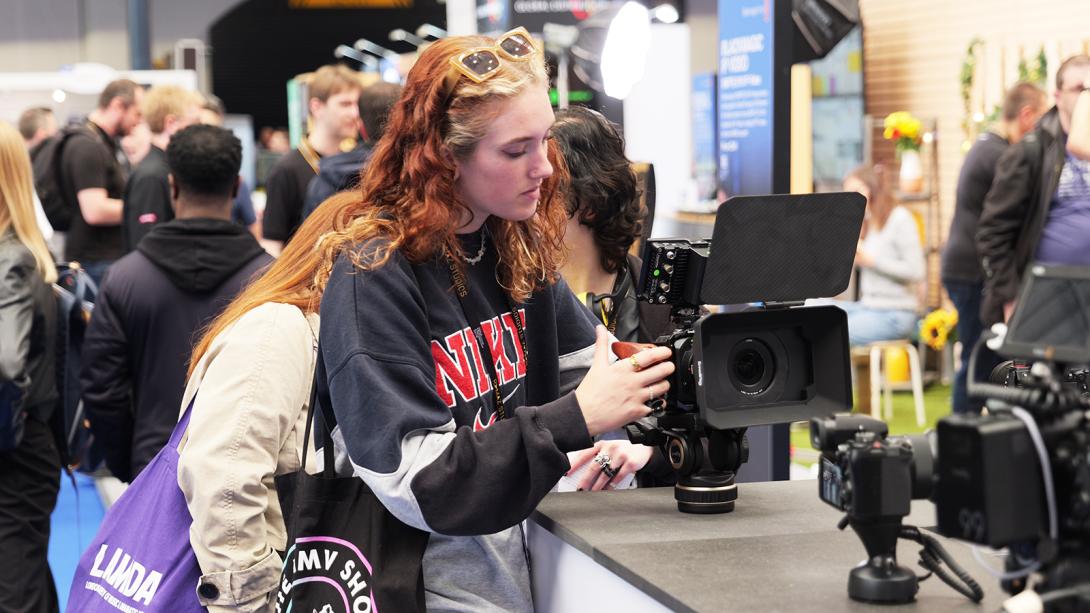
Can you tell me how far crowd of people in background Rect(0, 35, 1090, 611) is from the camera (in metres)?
1.72

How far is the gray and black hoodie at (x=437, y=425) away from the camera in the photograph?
169 centimetres

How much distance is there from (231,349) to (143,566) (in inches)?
15.1

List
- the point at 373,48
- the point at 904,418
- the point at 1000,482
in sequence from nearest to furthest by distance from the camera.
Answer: the point at 1000,482
the point at 904,418
the point at 373,48

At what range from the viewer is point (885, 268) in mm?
7133

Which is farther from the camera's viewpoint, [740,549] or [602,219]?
[602,219]

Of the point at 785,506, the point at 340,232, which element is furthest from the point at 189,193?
the point at 785,506

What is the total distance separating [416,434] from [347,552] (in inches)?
8.6

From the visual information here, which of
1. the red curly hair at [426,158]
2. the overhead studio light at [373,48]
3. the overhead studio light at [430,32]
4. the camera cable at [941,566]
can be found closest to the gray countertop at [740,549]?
the camera cable at [941,566]

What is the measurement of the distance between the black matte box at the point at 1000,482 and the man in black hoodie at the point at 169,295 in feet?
7.81

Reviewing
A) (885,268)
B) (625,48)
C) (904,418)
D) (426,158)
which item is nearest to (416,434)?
(426,158)

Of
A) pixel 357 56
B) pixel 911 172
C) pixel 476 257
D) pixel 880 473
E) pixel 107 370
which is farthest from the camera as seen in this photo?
pixel 357 56

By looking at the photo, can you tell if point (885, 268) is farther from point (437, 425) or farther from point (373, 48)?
point (373, 48)

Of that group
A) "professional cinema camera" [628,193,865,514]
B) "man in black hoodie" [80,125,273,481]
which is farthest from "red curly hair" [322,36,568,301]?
"man in black hoodie" [80,125,273,481]

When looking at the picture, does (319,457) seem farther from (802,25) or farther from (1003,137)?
(1003,137)
